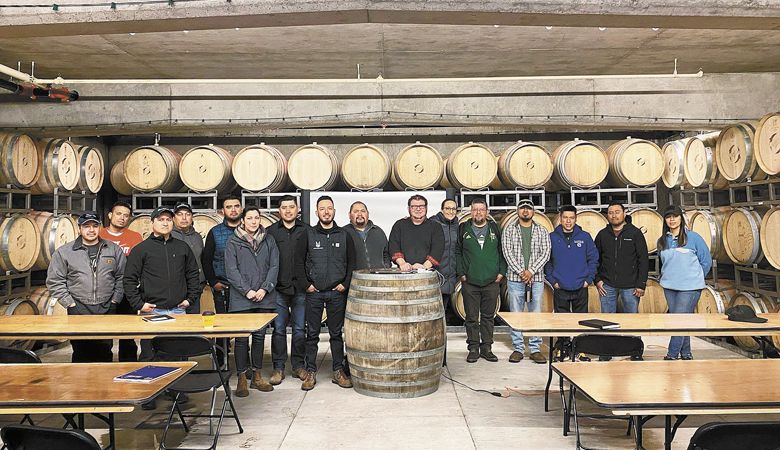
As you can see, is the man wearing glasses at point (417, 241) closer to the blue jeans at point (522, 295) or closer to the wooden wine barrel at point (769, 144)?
the blue jeans at point (522, 295)

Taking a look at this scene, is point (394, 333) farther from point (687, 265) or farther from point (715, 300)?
point (715, 300)

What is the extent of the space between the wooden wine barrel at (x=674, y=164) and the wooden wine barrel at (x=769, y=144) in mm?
1388

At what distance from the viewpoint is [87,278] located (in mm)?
4969

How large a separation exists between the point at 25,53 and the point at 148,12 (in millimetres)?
2786

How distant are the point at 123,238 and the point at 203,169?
168 cm

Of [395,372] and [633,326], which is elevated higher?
[633,326]

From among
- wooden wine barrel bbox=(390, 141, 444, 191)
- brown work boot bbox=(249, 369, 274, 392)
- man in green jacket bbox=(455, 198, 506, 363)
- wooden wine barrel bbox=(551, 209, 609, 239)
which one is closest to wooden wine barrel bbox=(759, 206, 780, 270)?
wooden wine barrel bbox=(551, 209, 609, 239)

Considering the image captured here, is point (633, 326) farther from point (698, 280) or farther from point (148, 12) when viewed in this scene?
point (148, 12)

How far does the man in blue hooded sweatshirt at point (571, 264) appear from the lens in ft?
21.0

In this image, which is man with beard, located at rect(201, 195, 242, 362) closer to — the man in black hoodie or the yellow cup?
the yellow cup

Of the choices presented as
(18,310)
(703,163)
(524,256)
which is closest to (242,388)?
(18,310)

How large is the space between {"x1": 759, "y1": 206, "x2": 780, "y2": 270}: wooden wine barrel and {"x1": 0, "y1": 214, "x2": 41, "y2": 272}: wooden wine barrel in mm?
7330

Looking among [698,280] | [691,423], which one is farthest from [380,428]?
[698,280]

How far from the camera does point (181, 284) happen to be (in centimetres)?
504
